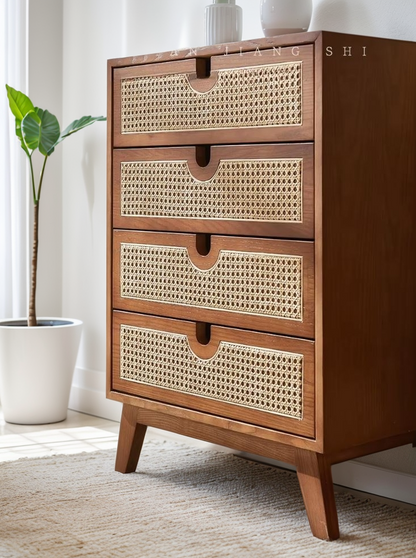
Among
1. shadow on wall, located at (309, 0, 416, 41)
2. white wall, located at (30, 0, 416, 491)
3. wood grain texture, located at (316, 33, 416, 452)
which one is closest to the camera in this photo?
wood grain texture, located at (316, 33, 416, 452)

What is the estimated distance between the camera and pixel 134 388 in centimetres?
227

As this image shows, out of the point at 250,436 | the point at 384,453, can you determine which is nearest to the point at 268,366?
the point at 250,436

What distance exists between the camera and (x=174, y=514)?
6.61ft

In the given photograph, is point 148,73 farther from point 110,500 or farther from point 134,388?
point 110,500

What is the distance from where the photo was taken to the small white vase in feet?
6.75

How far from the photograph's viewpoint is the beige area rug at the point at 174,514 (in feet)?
5.91

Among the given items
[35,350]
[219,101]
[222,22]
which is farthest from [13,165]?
[219,101]

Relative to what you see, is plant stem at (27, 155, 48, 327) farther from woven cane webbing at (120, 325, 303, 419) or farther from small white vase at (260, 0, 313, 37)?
small white vase at (260, 0, 313, 37)

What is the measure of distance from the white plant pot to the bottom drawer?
62 centimetres

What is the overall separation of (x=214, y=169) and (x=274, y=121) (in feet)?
0.68

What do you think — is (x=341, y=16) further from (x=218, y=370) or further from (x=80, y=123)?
(x=80, y=123)

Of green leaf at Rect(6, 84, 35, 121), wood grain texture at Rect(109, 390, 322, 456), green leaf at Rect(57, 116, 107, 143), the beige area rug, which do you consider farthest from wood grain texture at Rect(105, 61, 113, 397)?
green leaf at Rect(6, 84, 35, 121)

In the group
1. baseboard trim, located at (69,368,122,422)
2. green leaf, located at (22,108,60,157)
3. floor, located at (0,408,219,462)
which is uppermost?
green leaf, located at (22,108,60,157)

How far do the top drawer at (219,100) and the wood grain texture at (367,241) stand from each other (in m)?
0.08
